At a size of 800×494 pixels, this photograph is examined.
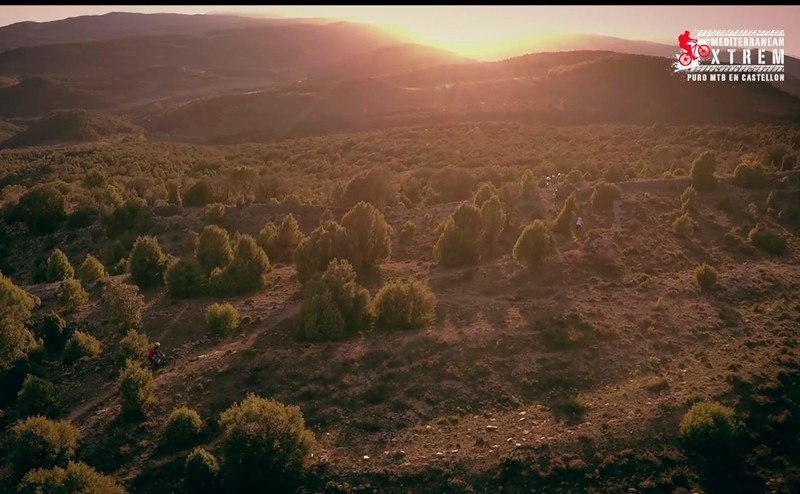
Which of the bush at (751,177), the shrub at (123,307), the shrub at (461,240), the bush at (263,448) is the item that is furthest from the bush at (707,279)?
the shrub at (123,307)

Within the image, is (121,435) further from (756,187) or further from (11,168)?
(11,168)

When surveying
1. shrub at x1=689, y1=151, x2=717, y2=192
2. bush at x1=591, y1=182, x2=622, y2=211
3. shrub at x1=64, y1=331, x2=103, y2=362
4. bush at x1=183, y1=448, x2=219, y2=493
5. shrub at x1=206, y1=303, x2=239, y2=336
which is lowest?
bush at x1=183, y1=448, x2=219, y2=493

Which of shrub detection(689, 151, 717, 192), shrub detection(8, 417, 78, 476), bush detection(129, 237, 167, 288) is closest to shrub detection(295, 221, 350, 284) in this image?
bush detection(129, 237, 167, 288)

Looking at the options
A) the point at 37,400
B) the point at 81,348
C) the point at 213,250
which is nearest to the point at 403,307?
the point at 213,250

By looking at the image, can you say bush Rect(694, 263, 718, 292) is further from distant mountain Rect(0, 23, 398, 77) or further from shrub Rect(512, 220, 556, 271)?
distant mountain Rect(0, 23, 398, 77)

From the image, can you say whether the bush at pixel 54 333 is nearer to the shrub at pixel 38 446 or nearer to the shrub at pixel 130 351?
the shrub at pixel 130 351

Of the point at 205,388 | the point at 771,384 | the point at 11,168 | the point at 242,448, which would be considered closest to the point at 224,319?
the point at 205,388

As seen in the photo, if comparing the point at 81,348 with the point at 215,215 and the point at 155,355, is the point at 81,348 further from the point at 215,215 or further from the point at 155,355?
the point at 215,215
